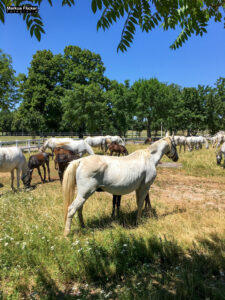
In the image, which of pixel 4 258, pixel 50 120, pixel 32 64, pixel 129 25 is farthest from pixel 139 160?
pixel 32 64

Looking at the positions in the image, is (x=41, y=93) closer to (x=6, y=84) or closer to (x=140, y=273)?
(x=6, y=84)

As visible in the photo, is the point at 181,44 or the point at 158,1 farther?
the point at 181,44

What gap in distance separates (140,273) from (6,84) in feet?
91.2

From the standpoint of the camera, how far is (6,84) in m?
23.5

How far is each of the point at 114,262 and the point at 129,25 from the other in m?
3.37

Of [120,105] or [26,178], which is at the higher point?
[120,105]

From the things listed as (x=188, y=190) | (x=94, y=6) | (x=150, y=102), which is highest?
(x=150, y=102)

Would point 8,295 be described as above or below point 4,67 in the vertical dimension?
below

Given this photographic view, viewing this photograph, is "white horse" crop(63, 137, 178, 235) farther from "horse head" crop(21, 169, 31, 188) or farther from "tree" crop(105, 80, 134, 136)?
"tree" crop(105, 80, 134, 136)

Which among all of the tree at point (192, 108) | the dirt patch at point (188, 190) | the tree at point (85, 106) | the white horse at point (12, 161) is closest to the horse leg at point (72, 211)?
the dirt patch at point (188, 190)

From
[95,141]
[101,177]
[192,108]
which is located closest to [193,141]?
[95,141]

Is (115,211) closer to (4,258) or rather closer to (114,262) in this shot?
(114,262)

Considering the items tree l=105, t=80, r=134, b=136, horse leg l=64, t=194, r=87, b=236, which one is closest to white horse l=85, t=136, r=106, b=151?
tree l=105, t=80, r=134, b=136

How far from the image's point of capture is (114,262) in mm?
2834
